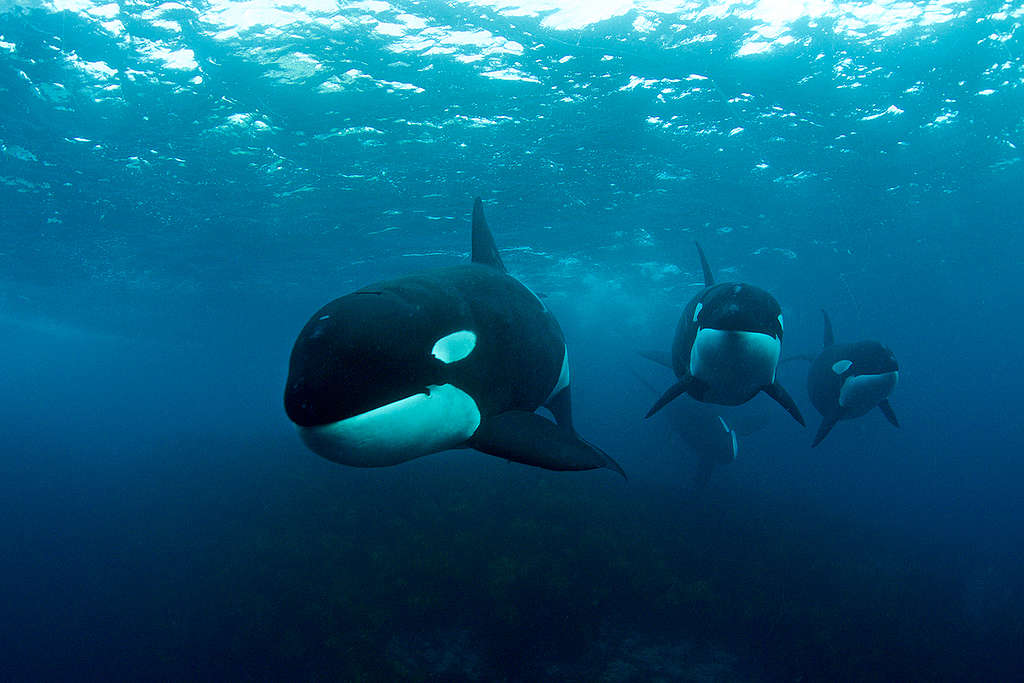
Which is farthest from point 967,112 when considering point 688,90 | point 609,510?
point 609,510

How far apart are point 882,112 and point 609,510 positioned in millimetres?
12559

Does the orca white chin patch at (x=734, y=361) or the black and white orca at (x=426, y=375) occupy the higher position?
the black and white orca at (x=426, y=375)

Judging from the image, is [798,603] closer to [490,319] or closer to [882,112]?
[490,319]

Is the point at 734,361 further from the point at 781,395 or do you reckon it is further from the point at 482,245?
the point at 482,245

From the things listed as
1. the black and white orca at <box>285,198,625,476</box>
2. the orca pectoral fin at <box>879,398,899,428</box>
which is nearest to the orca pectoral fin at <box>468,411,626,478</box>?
the black and white orca at <box>285,198,625,476</box>

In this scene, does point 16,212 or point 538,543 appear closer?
point 538,543

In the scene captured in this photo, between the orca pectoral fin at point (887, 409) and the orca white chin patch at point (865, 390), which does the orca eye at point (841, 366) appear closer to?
the orca white chin patch at point (865, 390)

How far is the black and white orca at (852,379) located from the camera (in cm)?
761

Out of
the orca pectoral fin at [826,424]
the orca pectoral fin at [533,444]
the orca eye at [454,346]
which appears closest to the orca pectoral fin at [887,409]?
the orca pectoral fin at [826,424]

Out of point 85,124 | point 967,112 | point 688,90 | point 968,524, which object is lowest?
point 968,524

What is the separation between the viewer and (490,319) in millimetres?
3121

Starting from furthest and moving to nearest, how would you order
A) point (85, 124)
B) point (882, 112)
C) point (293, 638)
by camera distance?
point (882, 112) → point (85, 124) → point (293, 638)

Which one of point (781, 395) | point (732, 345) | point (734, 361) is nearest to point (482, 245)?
point (732, 345)

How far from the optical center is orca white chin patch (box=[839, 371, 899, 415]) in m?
7.65
